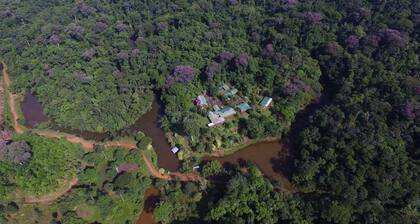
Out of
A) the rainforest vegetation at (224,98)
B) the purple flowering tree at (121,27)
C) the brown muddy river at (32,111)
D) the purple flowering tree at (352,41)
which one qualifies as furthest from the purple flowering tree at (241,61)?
the brown muddy river at (32,111)

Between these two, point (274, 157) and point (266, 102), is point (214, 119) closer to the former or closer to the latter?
point (266, 102)

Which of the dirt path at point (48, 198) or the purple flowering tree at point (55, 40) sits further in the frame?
the purple flowering tree at point (55, 40)

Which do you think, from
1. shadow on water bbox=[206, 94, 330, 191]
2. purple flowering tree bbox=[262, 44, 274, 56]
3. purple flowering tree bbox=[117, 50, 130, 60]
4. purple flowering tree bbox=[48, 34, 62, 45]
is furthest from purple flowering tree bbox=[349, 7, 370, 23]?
purple flowering tree bbox=[48, 34, 62, 45]

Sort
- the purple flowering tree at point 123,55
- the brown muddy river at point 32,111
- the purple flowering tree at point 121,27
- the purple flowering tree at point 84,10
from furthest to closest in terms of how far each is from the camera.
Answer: the purple flowering tree at point 84,10 < the purple flowering tree at point 121,27 < the purple flowering tree at point 123,55 < the brown muddy river at point 32,111

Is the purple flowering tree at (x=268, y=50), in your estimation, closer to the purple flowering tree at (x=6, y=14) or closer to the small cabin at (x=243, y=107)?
the small cabin at (x=243, y=107)

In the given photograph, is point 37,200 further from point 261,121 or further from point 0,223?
point 261,121

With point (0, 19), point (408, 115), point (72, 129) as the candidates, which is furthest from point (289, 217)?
point (0, 19)

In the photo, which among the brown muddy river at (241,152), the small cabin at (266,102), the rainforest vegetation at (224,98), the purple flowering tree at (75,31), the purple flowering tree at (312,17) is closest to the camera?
the rainforest vegetation at (224,98)

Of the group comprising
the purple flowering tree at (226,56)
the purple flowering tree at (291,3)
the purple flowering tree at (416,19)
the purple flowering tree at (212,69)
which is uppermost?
the purple flowering tree at (416,19)
